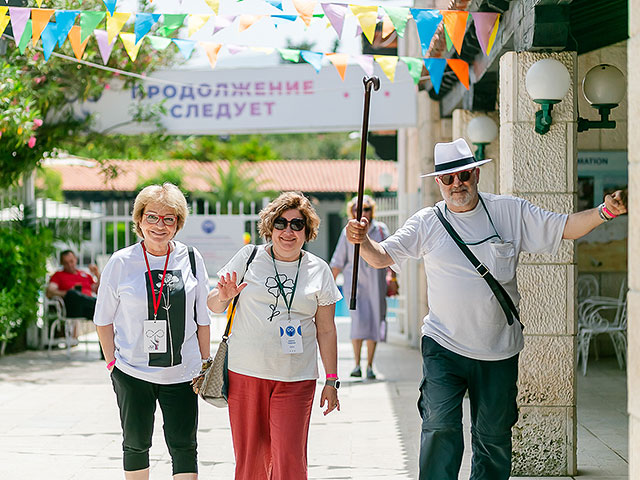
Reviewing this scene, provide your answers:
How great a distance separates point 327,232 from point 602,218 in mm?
34349

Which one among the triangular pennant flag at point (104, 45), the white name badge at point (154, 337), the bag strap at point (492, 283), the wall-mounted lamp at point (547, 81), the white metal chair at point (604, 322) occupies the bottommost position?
the white metal chair at point (604, 322)

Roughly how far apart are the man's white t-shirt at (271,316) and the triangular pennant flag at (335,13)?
8.90ft

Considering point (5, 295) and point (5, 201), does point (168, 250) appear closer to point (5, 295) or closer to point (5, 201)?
point (5, 295)

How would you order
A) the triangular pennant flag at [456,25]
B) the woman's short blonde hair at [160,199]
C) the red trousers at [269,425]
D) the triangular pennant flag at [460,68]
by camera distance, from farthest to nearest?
1. the triangular pennant flag at [460,68]
2. the triangular pennant flag at [456,25]
3. the woman's short blonde hair at [160,199]
4. the red trousers at [269,425]

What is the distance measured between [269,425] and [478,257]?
49.1 inches

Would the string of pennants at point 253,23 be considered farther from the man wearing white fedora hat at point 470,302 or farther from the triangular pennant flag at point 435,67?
the man wearing white fedora hat at point 470,302

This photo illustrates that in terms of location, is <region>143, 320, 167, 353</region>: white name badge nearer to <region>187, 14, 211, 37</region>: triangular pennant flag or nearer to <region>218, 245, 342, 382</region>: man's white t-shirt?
<region>218, 245, 342, 382</region>: man's white t-shirt

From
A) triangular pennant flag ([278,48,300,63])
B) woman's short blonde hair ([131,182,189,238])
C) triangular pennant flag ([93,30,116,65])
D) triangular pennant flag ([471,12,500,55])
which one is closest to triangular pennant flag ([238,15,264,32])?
triangular pennant flag ([278,48,300,63])

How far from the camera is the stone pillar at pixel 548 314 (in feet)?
18.8

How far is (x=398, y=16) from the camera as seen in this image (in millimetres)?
6801

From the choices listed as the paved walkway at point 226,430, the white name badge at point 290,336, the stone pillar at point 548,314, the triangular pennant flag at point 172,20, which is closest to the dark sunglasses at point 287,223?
the white name badge at point 290,336

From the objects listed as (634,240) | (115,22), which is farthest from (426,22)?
(634,240)

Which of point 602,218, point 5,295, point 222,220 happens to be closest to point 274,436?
point 602,218

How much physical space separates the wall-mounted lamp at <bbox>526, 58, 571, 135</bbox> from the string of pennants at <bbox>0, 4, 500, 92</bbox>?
1.04m
